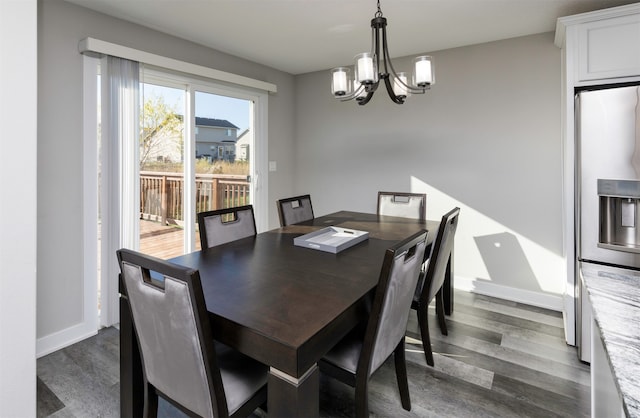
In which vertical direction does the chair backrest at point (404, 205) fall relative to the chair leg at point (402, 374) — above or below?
above

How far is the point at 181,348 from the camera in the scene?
3.54ft

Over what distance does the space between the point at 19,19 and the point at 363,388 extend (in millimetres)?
2226

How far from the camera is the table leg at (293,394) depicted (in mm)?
938

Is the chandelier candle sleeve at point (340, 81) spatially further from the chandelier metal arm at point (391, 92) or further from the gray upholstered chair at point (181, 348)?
the gray upholstered chair at point (181, 348)


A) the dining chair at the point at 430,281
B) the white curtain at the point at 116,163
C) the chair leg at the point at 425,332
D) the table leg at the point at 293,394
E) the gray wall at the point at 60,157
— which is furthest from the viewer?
the white curtain at the point at 116,163

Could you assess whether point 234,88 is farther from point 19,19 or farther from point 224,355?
point 224,355

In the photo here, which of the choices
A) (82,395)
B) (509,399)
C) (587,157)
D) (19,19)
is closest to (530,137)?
(587,157)

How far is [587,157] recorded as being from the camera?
6.76ft

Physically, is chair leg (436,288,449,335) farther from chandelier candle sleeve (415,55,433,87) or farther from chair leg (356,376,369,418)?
chandelier candle sleeve (415,55,433,87)

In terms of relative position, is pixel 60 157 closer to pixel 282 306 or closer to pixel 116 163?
pixel 116 163

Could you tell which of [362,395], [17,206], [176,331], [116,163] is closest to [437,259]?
[362,395]

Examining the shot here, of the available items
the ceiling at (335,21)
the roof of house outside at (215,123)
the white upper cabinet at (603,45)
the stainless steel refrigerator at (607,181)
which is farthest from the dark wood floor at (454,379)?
the ceiling at (335,21)

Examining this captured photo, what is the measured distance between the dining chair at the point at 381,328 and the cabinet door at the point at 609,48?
1.84m

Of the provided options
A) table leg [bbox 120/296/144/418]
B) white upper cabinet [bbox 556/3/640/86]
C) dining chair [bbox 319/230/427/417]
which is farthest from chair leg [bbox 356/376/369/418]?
white upper cabinet [bbox 556/3/640/86]
